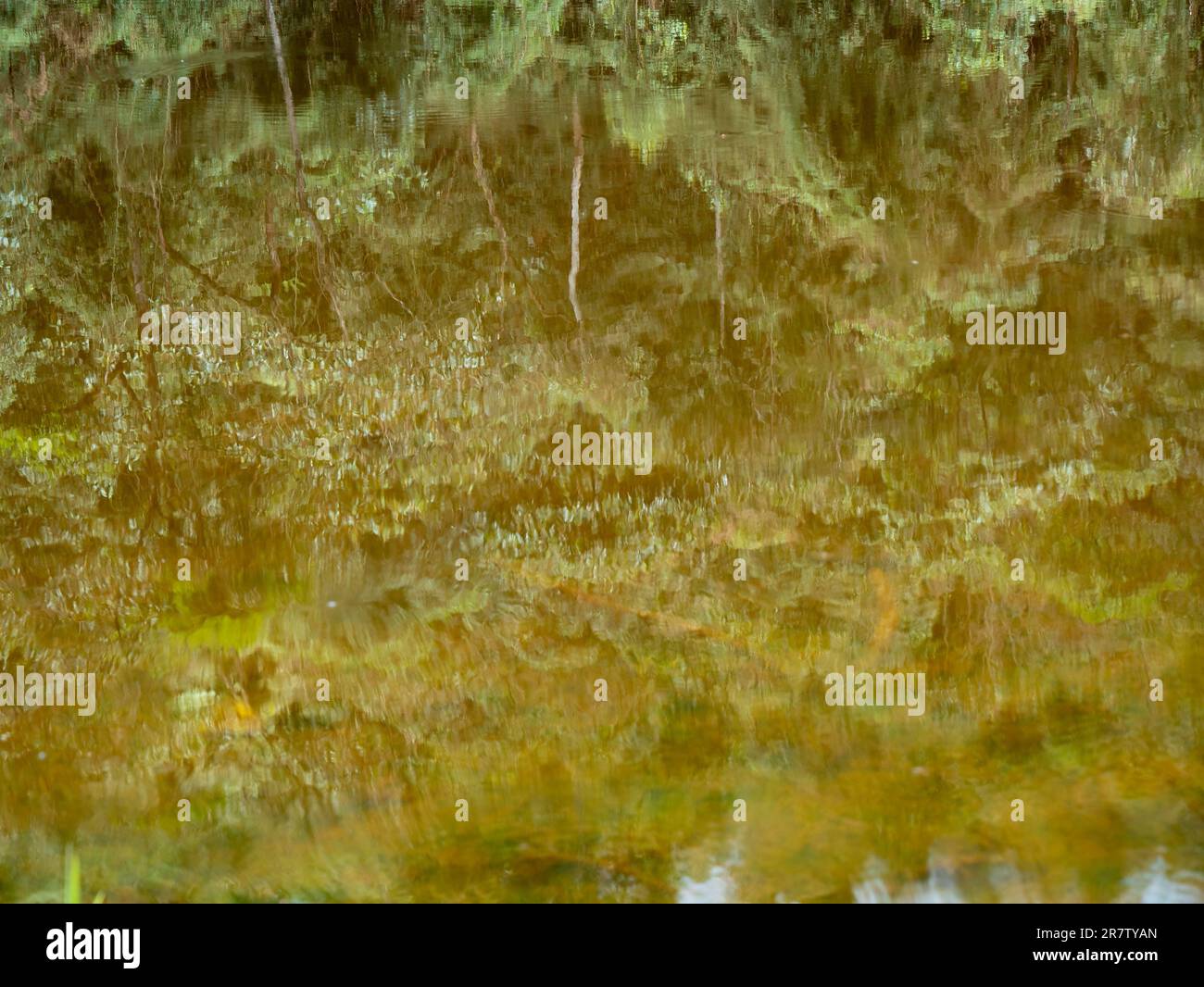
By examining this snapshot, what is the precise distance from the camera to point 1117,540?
248 inches

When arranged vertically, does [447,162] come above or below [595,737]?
above

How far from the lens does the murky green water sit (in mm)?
5082

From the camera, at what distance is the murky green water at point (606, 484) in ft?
16.7

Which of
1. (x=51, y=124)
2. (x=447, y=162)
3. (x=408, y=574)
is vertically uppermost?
(x=51, y=124)

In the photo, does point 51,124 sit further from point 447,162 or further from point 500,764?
point 500,764

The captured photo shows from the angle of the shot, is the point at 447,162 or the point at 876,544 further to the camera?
the point at 447,162

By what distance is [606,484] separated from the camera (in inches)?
272
